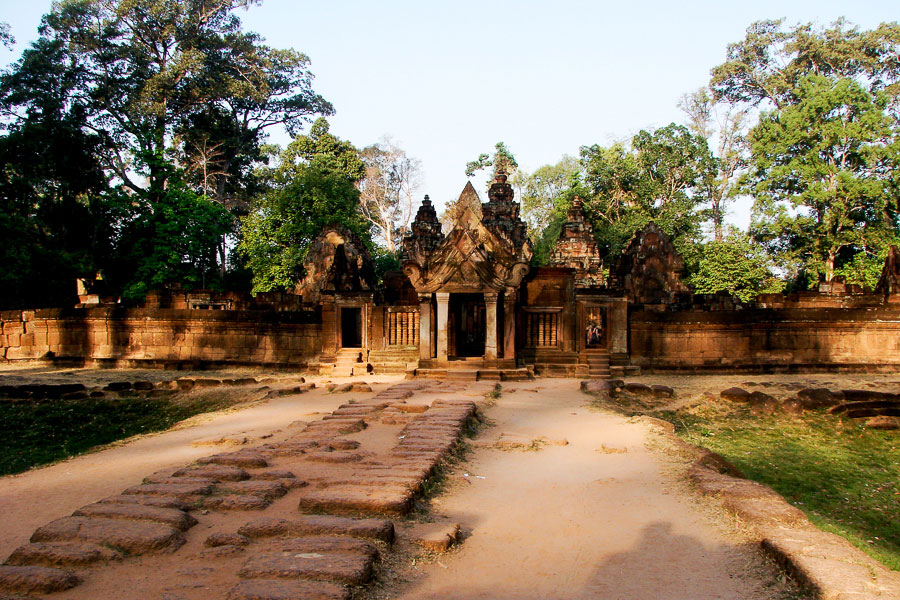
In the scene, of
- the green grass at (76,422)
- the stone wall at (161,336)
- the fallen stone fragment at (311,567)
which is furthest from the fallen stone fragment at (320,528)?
the stone wall at (161,336)

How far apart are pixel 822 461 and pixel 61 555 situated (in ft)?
27.7

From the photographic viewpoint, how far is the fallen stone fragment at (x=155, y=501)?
450 centimetres

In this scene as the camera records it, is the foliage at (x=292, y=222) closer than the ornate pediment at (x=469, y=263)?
No

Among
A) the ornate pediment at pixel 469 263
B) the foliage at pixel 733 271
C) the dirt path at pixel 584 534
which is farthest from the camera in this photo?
the foliage at pixel 733 271

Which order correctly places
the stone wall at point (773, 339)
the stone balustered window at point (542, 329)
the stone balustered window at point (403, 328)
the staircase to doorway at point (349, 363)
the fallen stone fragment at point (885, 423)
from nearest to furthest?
the fallen stone fragment at point (885, 423) → the stone balustered window at point (542, 329) → the staircase to doorway at point (349, 363) → the stone balustered window at point (403, 328) → the stone wall at point (773, 339)

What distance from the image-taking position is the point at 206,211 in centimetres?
2516

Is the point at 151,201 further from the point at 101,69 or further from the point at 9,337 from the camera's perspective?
the point at 101,69

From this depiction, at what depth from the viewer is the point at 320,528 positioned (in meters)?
4.01

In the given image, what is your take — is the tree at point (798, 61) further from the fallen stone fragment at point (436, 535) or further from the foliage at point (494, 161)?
the fallen stone fragment at point (436, 535)

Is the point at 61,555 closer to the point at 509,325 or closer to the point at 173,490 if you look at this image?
the point at 173,490

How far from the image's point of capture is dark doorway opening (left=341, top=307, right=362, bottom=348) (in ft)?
52.2

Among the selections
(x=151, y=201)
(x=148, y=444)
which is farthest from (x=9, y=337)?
(x=148, y=444)

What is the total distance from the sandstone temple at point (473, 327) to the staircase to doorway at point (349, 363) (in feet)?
0.09

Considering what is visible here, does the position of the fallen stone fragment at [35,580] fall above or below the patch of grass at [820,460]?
above
